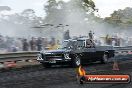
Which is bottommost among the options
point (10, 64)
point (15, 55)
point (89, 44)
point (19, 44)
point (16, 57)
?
point (10, 64)

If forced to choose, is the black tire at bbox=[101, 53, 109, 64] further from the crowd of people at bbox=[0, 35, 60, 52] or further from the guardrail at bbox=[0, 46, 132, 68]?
the guardrail at bbox=[0, 46, 132, 68]

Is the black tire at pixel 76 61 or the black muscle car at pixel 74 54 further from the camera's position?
the black tire at pixel 76 61

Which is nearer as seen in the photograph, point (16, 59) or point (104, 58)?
point (16, 59)

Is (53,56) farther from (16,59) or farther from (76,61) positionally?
(16,59)

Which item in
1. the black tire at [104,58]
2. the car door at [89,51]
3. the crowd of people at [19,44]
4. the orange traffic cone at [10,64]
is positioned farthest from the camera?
the crowd of people at [19,44]

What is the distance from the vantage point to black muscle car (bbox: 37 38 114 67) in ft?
59.7

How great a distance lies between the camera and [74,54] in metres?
18.5

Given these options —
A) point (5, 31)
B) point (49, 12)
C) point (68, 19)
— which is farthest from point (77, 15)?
point (5, 31)

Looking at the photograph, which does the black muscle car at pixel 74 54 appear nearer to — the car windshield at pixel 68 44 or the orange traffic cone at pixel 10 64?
the car windshield at pixel 68 44

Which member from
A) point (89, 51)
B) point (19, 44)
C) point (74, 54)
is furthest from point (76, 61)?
point (19, 44)

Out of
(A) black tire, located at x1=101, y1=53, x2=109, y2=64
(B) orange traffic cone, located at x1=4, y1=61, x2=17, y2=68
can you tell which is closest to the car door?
(A) black tire, located at x1=101, y1=53, x2=109, y2=64

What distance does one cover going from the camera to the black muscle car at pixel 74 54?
18203mm

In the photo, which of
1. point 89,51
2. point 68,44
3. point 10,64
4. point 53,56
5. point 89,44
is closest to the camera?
point 53,56

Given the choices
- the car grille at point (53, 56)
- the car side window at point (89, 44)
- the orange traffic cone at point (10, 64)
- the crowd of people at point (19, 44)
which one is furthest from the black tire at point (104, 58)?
the orange traffic cone at point (10, 64)
